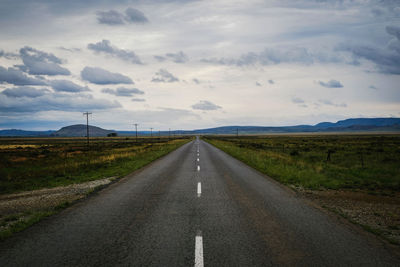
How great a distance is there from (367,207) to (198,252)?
6265 millimetres

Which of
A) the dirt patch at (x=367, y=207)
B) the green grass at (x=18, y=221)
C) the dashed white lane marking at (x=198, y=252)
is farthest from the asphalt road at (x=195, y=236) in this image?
the dirt patch at (x=367, y=207)

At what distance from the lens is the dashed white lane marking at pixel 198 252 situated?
4.11m

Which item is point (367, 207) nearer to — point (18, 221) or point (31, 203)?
point (18, 221)

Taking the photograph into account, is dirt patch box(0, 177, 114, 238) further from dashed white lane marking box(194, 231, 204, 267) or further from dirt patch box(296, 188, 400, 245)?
dirt patch box(296, 188, 400, 245)

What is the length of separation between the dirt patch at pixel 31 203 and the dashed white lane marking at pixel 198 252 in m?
4.24

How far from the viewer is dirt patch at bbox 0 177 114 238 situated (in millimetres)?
6438

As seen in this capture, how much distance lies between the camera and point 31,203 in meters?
8.40

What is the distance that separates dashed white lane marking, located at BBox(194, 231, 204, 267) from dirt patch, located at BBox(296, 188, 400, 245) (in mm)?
3937

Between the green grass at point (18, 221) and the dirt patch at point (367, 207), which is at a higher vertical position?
the green grass at point (18, 221)

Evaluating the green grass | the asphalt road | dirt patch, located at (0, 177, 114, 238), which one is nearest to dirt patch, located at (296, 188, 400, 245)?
the asphalt road

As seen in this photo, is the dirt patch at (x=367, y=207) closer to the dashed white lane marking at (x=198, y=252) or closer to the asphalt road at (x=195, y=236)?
the asphalt road at (x=195, y=236)

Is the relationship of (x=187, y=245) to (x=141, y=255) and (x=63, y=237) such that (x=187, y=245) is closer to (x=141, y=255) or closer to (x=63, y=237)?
(x=141, y=255)

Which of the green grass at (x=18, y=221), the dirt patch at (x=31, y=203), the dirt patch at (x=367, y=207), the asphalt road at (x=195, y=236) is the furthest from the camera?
the dirt patch at (x=31, y=203)

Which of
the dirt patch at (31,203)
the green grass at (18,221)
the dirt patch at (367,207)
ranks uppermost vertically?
the green grass at (18,221)
